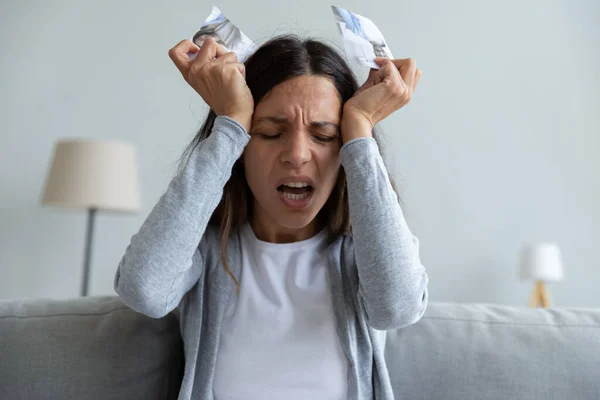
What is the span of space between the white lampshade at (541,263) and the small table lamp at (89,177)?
1.81m

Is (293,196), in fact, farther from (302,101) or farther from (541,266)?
(541,266)

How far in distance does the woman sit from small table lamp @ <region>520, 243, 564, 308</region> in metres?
1.93

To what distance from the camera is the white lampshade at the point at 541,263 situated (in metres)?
2.76

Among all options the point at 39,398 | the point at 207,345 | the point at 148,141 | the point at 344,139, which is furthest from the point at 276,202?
the point at 148,141

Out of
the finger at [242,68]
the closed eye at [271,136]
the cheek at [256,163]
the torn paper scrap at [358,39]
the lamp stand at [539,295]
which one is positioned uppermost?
the torn paper scrap at [358,39]

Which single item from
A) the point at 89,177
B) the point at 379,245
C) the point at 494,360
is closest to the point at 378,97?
the point at 379,245

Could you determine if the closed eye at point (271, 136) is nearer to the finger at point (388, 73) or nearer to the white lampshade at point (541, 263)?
the finger at point (388, 73)

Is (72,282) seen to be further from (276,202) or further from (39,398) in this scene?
(276,202)

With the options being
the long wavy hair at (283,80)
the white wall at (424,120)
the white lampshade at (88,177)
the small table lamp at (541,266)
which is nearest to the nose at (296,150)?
the long wavy hair at (283,80)

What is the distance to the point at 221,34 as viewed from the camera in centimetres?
111

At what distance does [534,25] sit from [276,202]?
2611 millimetres

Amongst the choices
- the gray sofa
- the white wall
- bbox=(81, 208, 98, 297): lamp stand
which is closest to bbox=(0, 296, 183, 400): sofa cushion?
the gray sofa

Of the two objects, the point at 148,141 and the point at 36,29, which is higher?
the point at 36,29

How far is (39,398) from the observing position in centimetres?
105
